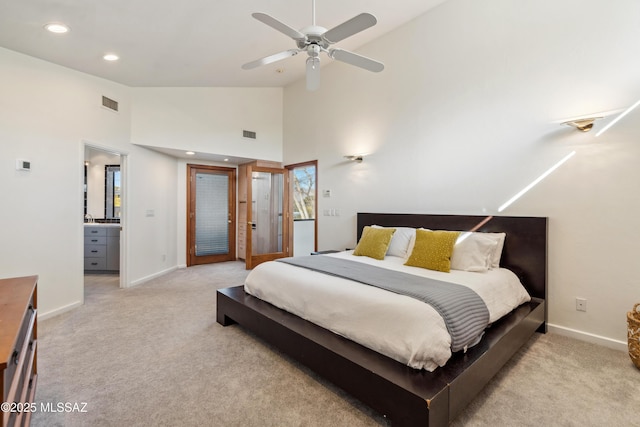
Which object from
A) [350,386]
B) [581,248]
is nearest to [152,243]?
[350,386]

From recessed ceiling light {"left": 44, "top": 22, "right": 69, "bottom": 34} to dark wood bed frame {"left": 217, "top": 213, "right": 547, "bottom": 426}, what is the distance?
2.85 meters

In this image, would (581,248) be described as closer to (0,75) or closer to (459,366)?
(459,366)

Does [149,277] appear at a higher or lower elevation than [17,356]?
lower

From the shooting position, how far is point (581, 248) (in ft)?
9.00

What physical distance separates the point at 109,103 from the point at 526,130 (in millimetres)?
5015

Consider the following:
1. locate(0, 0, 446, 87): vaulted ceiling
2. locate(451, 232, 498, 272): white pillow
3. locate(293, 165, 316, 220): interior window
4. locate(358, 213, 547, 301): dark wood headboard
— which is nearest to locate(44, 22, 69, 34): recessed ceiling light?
locate(0, 0, 446, 87): vaulted ceiling

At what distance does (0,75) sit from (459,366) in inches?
181

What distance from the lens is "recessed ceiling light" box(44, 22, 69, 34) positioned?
2.70 metres

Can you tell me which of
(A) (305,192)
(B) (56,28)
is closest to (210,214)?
(A) (305,192)

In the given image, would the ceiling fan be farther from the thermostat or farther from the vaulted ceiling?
the thermostat

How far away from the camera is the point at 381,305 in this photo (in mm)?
1920

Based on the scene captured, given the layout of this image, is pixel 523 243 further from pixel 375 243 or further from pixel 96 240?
pixel 96 240

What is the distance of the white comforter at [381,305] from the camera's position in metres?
1.69

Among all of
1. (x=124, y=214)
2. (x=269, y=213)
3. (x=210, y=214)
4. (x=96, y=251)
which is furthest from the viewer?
(x=210, y=214)
